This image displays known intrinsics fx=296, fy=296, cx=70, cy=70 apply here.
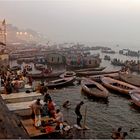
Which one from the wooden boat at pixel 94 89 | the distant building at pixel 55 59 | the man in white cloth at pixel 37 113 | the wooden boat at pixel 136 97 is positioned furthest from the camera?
the distant building at pixel 55 59

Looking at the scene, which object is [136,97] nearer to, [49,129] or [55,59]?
[49,129]

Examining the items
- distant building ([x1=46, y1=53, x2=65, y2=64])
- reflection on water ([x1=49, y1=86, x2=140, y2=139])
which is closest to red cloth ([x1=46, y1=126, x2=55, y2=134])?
reflection on water ([x1=49, y1=86, x2=140, y2=139])

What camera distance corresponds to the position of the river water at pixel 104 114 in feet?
71.6

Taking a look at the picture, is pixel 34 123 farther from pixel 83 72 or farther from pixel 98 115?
pixel 83 72

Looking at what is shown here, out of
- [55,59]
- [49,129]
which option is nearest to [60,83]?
[49,129]

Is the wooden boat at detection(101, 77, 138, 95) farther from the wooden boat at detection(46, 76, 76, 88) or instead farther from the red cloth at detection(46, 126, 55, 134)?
the red cloth at detection(46, 126, 55, 134)

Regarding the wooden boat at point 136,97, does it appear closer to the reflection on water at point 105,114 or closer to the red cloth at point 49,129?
the reflection on water at point 105,114

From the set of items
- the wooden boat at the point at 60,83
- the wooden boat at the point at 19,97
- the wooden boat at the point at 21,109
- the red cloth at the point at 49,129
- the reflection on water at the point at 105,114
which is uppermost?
the wooden boat at the point at 19,97

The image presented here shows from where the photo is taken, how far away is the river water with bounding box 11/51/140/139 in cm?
2182

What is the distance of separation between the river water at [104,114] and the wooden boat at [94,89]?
75 cm

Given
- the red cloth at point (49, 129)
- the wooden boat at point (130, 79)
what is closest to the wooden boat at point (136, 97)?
the wooden boat at point (130, 79)

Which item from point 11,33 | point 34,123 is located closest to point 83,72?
point 34,123

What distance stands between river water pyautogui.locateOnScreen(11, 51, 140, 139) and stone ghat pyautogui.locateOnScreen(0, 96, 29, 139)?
189 inches

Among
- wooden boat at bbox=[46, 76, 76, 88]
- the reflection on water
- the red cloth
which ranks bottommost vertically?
the reflection on water
